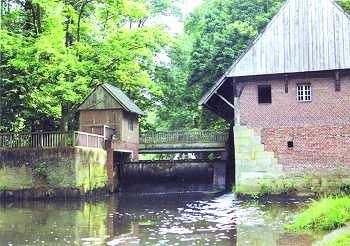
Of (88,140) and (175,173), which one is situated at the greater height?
(88,140)

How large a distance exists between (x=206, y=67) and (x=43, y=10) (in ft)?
41.7

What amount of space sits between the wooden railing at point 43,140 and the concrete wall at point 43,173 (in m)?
0.53

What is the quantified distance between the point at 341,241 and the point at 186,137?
81.3 feet

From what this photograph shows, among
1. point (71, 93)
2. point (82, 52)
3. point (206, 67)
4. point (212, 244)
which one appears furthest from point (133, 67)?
point (212, 244)

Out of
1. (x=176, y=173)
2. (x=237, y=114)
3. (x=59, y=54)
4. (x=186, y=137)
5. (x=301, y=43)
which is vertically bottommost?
(x=176, y=173)

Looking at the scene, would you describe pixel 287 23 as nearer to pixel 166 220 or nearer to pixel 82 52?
pixel 82 52

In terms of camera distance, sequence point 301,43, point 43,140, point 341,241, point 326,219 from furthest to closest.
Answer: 1. point 43,140
2. point 301,43
3. point 326,219
4. point 341,241

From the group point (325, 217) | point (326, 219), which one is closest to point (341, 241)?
point (326, 219)

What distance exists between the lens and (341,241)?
10711mm

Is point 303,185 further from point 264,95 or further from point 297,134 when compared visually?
point 264,95

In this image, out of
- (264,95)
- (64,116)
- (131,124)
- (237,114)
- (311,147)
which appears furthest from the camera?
(131,124)

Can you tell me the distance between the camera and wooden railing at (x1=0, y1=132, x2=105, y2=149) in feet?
88.5

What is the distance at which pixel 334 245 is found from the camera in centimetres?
1061

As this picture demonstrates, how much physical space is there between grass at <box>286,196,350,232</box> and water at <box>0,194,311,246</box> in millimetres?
704
